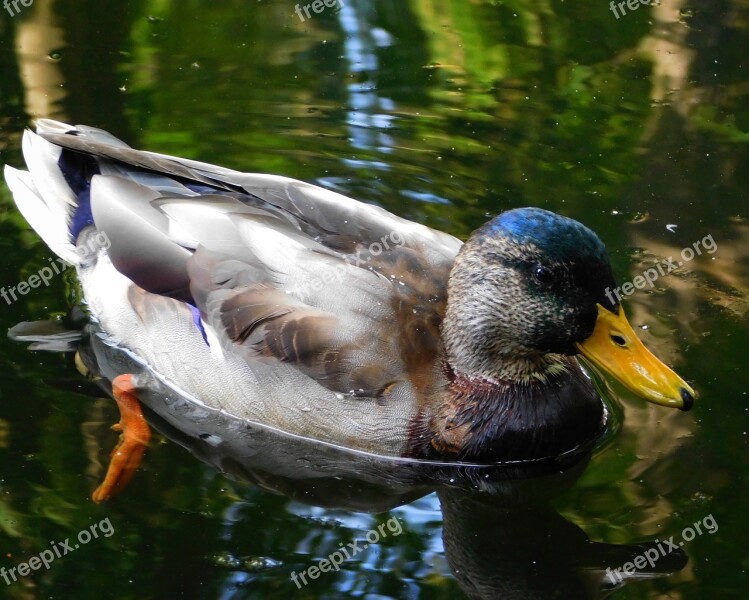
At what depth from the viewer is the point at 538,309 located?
18.6 ft

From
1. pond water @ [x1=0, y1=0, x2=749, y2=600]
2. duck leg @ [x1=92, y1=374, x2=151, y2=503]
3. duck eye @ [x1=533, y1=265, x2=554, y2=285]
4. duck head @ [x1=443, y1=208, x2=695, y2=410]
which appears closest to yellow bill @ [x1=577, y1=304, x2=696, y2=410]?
duck head @ [x1=443, y1=208, x2=695, y2=410]

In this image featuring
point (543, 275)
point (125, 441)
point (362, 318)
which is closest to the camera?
point (543, 275)

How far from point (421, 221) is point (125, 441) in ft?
8.98

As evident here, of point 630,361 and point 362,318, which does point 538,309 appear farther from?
point 362,318

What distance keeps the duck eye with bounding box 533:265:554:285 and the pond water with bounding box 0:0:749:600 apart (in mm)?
969

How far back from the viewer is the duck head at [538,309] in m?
5.55

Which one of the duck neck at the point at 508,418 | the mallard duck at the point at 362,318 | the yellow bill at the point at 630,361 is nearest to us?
the yellow bill at the point at 630,361

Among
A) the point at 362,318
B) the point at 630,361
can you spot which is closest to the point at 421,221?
the point at 362,318

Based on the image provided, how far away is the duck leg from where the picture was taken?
5.58 metres

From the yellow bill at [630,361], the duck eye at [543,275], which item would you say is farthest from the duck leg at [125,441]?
the yellow bill at [630,361]

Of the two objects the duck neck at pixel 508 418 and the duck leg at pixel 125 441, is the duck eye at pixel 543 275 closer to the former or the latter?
the duck neck at pixel 508 418

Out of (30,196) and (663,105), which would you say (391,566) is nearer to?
(30,196)

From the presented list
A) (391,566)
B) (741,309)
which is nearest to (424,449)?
(391,566)

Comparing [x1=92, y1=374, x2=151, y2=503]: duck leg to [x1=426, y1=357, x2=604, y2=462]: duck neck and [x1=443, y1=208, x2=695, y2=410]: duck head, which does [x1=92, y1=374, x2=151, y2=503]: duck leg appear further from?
[x1=443, y1=208, x2=695, y2=410]: duck head
